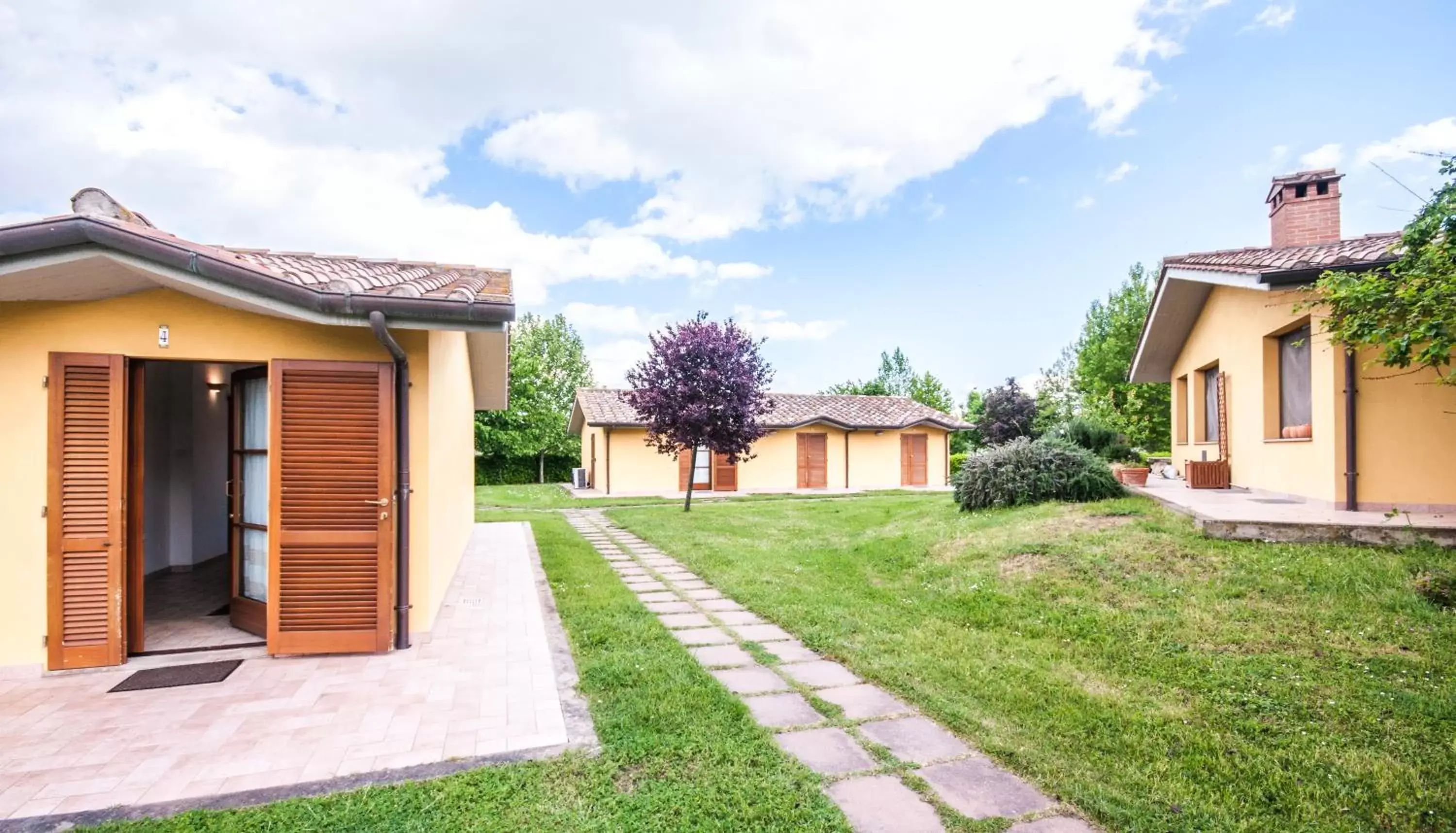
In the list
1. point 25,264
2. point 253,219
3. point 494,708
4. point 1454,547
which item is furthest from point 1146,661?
point 253,219

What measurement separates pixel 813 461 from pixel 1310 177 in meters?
16.2

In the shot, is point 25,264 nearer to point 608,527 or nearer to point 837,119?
point 608,527

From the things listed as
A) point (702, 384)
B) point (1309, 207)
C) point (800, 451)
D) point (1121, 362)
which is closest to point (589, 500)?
point (702, 384)

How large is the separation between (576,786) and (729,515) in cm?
1199

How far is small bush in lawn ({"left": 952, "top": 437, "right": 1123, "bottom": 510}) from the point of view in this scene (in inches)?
374

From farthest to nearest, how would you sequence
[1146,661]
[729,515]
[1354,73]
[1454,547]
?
1. [729,515]
2. [1354,73]
3. [1454,547]
4. [1146,661]

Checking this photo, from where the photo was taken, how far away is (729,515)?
14883 millimetres

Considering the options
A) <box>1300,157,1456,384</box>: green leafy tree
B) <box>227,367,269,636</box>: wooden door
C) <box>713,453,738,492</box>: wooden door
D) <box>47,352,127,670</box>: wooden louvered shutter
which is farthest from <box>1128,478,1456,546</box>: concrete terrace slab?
<box>713,453,738,492</box>: wooden door

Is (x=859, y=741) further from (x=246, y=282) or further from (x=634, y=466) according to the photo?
(x=634, y=466)

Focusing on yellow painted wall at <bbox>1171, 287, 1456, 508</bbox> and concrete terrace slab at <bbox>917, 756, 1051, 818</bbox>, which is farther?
yellow painted wall at <bbox>1171, 287, 1456, 508</bbox>

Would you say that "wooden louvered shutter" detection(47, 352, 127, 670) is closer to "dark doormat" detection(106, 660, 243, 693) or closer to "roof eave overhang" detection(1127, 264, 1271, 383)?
"dark doormat" detection(106, 660, 243, 693)

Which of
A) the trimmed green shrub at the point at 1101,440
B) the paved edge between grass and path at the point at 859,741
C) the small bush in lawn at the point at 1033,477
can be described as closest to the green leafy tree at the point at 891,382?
the trimmed green shrub at the point at 1101,440

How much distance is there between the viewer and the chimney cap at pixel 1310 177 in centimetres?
1052

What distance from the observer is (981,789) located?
9.36ft
